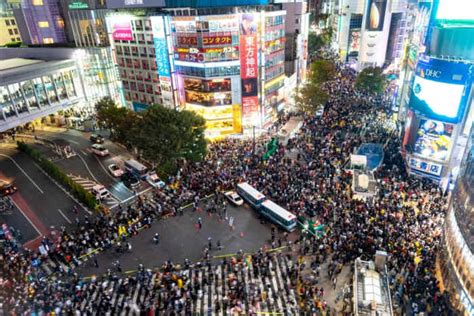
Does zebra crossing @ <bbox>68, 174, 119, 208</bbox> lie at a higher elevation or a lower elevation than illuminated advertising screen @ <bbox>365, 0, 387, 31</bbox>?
lower

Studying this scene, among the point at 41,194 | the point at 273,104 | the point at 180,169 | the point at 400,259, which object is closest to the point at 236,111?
the point at 273,104

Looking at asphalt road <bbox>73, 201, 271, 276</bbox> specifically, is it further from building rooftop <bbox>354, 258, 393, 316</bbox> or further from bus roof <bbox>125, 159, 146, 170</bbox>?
bus roof <bbox>125, 159, 146, 170</bbox>

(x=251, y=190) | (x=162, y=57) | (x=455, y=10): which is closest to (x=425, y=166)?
(x=455, y=10)

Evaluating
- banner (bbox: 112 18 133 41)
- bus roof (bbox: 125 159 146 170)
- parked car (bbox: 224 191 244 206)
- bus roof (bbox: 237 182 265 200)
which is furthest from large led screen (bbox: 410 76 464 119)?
banner (bbox: 112 18 133 41)

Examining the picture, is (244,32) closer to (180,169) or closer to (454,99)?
(180,169)

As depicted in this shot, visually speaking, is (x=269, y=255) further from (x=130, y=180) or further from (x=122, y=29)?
(x=122, y=29)
